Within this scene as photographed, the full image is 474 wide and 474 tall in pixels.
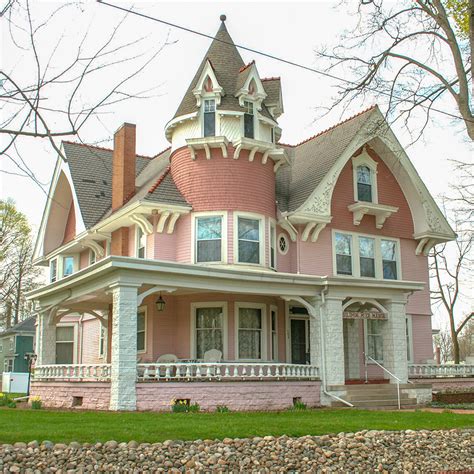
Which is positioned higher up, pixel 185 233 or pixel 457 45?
pixel 457 45

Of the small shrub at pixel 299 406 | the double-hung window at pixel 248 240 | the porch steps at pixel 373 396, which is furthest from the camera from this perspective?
the double-hung window at pixel 248 240

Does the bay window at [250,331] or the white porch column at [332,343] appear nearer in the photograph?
the white porch column at [332,343]

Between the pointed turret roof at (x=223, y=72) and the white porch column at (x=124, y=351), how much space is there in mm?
8273

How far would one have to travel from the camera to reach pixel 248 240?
72.6 feet

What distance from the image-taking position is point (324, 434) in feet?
41.5

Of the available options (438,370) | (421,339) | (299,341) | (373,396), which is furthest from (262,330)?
(421,339)

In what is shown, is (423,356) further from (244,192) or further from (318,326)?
(244,192)

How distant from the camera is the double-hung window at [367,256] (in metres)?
25.2

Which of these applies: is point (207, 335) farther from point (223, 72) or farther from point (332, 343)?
point (223, 72)

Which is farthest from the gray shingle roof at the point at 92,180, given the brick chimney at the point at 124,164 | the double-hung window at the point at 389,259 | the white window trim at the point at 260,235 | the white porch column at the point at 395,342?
the white porch column at the point at 395,342

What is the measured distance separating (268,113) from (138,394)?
1127 cm

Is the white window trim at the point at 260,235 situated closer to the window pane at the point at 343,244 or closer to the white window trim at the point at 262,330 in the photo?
the white window trim at the point at 262,330

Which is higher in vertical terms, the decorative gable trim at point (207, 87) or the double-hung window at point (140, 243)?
the decorative gable trim at point (207, 87)

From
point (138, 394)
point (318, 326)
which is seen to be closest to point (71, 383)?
point (138, 394)
